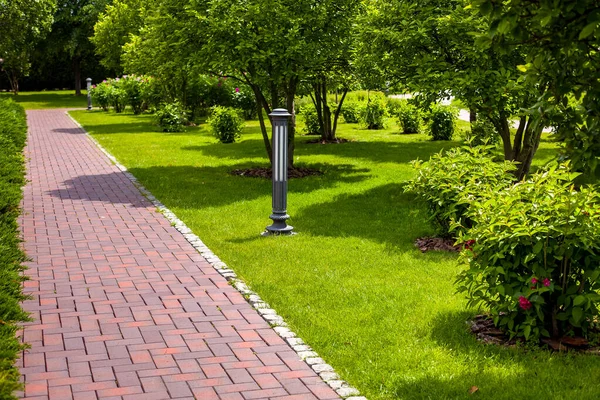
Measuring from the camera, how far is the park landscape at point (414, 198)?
4633mm

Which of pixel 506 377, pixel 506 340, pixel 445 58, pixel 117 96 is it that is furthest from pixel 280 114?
pixel 117 96

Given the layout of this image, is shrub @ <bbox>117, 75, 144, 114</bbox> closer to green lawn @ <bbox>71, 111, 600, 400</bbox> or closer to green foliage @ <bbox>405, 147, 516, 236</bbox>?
green lawn @ <bbox>71, 111, 600, 400</bbox>

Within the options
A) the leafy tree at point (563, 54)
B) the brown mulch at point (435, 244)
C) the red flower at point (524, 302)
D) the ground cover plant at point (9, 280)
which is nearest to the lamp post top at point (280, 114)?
the brown mulch at point (435, 244)

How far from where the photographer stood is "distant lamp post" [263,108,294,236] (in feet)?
30.1

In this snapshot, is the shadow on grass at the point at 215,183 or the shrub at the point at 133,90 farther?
the shrub at the point at 133,90

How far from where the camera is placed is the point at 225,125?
20906mm

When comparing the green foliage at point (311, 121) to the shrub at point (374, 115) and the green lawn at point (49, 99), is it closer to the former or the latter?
the shrub at point (374, 115)

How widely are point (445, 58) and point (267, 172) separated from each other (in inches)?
194

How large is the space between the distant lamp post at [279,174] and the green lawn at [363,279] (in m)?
0.26

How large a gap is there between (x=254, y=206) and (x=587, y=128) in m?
7.76

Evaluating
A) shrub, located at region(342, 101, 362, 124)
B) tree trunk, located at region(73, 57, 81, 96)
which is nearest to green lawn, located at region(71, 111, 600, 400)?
shrub, located at region(342, 101, 362, 124)

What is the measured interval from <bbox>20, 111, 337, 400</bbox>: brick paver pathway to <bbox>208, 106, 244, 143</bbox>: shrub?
10.6m

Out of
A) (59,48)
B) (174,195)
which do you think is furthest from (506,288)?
(59,48)

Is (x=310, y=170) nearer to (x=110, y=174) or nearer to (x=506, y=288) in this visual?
(x=110, y=174)
